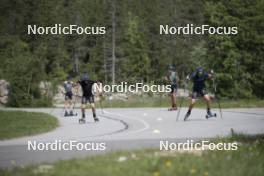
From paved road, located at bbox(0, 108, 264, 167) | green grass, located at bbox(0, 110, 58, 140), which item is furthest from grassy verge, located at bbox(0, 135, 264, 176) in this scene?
green grass, located at bbox(0, 110, 58, 140)

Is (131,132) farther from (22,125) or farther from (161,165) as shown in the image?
(161,165)


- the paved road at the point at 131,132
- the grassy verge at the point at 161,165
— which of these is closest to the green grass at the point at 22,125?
the paved road at the point at 131,132

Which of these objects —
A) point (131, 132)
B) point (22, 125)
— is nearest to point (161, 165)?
point (131, 132)

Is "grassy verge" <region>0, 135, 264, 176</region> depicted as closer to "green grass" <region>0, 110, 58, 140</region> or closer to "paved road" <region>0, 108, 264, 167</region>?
"paved road" <region>0, 108, 264, 167</region>

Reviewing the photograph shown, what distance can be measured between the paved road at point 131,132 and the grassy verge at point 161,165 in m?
1.45

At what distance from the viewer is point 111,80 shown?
246 ft

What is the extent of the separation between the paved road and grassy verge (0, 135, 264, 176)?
4.75ft

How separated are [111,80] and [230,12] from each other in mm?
31607

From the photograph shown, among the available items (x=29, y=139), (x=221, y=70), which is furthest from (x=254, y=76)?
(x=29, y=139)

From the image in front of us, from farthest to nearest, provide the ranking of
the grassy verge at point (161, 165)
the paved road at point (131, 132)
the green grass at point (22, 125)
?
the green grass at point (22, 125) → the paved road at point (131, 132) → the grassy verge at point (161, 165)

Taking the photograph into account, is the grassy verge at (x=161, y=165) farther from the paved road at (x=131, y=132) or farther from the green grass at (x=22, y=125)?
the green grass at (x=22, y=125)

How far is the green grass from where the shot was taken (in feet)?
57.3

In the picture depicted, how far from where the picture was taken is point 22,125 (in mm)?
20016

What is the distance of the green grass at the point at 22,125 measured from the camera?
1747cm
